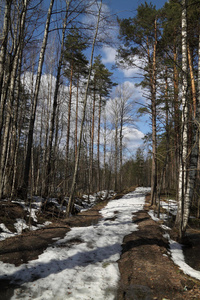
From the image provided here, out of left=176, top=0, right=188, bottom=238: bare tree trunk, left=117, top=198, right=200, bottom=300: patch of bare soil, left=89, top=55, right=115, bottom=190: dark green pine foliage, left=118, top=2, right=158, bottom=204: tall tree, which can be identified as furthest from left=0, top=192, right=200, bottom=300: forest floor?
left=89, top=55, right=115, bottom=190: dark green pine foliage

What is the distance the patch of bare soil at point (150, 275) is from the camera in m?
3.04

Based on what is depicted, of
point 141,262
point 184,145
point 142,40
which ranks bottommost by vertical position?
point 141,262

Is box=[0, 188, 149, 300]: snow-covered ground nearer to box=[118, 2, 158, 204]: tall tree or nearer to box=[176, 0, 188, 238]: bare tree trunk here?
box=[176, 0, 188, 238]: bare tree trunk

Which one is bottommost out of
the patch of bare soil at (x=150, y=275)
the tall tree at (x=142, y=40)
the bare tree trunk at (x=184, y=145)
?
the patch of bare soil at (x=150, y=275)

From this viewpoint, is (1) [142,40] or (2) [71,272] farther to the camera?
(1) [142,40]

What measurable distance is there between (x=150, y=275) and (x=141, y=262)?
539mm

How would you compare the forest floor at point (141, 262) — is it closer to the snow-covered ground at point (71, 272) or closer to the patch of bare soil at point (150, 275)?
the patch of bare soil at point (150, 275)

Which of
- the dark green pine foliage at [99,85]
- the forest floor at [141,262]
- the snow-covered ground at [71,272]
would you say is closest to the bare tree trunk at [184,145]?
the forest floor at [141,262]

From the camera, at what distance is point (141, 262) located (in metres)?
4.16

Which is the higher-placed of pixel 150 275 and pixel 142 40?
pixel 142 40

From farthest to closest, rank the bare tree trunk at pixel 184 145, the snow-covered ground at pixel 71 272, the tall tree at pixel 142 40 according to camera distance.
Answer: the tall tree at pixel 142 40
the bare tree trunk at pixel 184 145
the snow-covered ground at pixel 71 272

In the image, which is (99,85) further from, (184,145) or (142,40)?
(184,145)

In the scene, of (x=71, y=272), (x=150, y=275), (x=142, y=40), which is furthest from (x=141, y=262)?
(x=142, y=40)

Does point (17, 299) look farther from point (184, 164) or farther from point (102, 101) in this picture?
point (102, 101)
